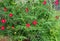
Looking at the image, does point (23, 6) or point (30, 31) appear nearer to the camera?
point (30, 31)

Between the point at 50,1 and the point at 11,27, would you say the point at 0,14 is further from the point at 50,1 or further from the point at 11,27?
the point at 50,1

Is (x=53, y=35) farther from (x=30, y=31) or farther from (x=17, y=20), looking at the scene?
(x=17, y=20)

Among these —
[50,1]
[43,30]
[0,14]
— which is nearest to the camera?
[43,30]

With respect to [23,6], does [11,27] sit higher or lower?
lower

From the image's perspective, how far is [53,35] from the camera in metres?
5.77

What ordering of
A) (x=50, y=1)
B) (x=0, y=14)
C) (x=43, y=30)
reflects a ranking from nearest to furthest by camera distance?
(x=43, y=30)
(x=0, y=14)
(x=50, y=1)

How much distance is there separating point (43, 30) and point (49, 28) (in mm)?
156

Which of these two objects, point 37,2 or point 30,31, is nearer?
point 30,31

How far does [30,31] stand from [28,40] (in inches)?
9.4

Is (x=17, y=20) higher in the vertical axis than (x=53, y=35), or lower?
higher

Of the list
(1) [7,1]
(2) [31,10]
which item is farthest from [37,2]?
(1) [7,1]

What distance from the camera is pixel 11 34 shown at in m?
5.79

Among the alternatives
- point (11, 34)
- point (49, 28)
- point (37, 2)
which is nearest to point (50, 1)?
point (37, 2)

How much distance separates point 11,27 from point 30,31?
1.59 feet
